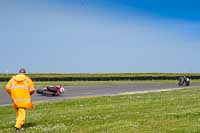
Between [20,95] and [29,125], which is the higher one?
[20,95]

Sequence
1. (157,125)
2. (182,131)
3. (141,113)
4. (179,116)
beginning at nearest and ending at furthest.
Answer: (182,131), (157,125), (179,116), (141,113)

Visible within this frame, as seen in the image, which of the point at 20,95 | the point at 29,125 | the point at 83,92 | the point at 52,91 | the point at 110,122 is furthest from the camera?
the point at 83,92

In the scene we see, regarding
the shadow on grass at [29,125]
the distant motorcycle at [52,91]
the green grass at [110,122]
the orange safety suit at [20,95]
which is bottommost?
the shadow on grass at [29,125]

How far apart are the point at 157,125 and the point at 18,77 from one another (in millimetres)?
4764

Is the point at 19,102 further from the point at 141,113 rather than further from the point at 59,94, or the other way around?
the point at 59,94

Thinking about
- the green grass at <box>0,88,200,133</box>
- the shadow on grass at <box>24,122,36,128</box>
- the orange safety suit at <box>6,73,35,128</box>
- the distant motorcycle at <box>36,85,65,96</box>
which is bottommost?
the shadow on grass at <box>24,122,36,128</box>

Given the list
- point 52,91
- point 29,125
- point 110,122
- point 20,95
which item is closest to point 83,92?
point 52,91

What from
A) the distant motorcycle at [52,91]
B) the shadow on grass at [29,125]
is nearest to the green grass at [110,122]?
the shadow on grass at [29,125]

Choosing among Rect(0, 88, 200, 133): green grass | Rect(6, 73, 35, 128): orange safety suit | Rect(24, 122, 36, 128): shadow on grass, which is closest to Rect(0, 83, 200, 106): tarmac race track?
Rect(0, 88, 200, 133): green grass

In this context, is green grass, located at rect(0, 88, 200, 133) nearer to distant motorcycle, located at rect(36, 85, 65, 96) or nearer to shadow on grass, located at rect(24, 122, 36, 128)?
shadow on grass, located at rect(24, 122, 36, 128)

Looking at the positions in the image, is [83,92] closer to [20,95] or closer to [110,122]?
[110,122]

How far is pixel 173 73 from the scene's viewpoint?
93688mm

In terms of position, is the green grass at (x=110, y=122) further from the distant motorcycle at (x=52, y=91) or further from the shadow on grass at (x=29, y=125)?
the distant motorcycle at (x=52, y=91)

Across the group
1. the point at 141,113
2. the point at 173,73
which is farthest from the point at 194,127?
the point at 173,73
